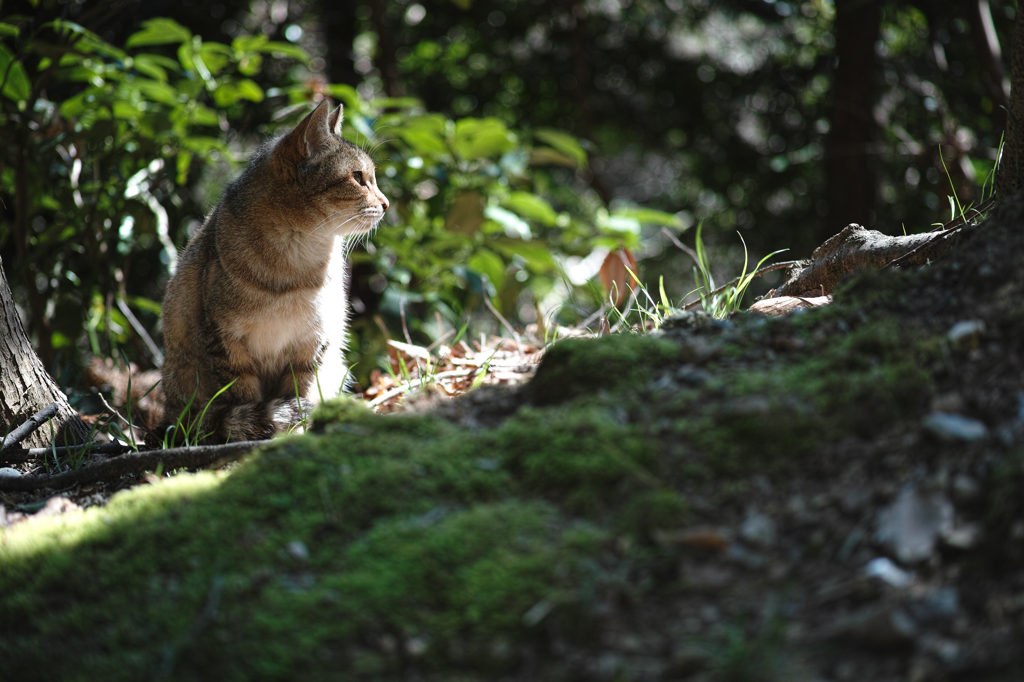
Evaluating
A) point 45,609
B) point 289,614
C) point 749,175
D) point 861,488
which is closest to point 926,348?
point 861,488

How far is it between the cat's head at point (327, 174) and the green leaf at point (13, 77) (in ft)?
5.14

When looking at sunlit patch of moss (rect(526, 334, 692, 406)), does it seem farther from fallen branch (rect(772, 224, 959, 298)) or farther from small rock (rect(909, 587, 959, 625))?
fallen branch (rect(772, 224, 959, 298))

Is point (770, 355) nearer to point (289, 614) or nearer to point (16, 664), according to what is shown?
point (289, 614)

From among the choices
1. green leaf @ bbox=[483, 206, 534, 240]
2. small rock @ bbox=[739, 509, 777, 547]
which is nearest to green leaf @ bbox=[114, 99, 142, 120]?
green leaf @ bbox=[483, 206, 534, 240]

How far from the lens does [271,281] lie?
2.93 metres

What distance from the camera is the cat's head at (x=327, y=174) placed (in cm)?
305

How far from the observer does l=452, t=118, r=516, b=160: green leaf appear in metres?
4.15

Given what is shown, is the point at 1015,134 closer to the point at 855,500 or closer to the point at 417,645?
the point at 855,500

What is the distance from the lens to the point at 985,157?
4.64m

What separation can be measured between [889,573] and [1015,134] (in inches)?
65.7

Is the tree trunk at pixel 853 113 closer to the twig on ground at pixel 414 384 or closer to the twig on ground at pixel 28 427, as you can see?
the twig on ground at pixel 414 384

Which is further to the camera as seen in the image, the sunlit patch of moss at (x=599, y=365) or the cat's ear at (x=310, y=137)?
the cat's ear at (x=310, y=137)

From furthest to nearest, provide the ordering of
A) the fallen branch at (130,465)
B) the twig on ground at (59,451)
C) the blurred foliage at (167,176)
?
the blurred foliage at (167,176), the twig on ground at (59,451), the fallen branch at (130,465)

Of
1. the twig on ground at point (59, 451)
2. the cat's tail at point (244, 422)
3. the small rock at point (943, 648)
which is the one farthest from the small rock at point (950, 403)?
the twig on ground at point (59, 451)
